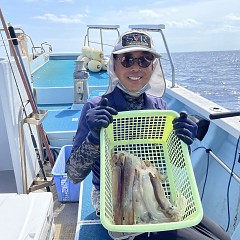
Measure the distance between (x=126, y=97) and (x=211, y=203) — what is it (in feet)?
4.78

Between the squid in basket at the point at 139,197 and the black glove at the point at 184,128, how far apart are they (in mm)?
264

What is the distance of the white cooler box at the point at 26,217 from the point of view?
1.61 metres

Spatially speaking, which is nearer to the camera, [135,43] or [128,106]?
[135,43]

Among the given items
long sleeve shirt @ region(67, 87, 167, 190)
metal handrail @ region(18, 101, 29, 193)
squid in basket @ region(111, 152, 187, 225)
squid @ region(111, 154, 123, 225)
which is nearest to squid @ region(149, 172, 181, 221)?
squid in basket @ region(111, 152, 187, 225)

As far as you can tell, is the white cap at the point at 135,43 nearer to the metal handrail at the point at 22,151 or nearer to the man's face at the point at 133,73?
the man's face at the point at 133,73

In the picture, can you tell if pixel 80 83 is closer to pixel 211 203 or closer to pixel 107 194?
pixel 211 203

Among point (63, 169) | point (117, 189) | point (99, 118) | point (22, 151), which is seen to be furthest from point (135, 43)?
point (63, 169)

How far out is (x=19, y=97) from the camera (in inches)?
122

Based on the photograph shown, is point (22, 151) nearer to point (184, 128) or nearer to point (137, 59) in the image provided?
point (137, 59)

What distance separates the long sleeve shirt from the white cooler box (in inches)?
12.9

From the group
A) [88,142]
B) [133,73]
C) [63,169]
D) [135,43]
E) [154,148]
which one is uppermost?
[135,43]

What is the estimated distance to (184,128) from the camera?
4.85 ft

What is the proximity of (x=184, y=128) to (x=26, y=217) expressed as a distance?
45.1 inches

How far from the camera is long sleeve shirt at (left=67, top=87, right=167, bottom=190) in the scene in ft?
5.34
